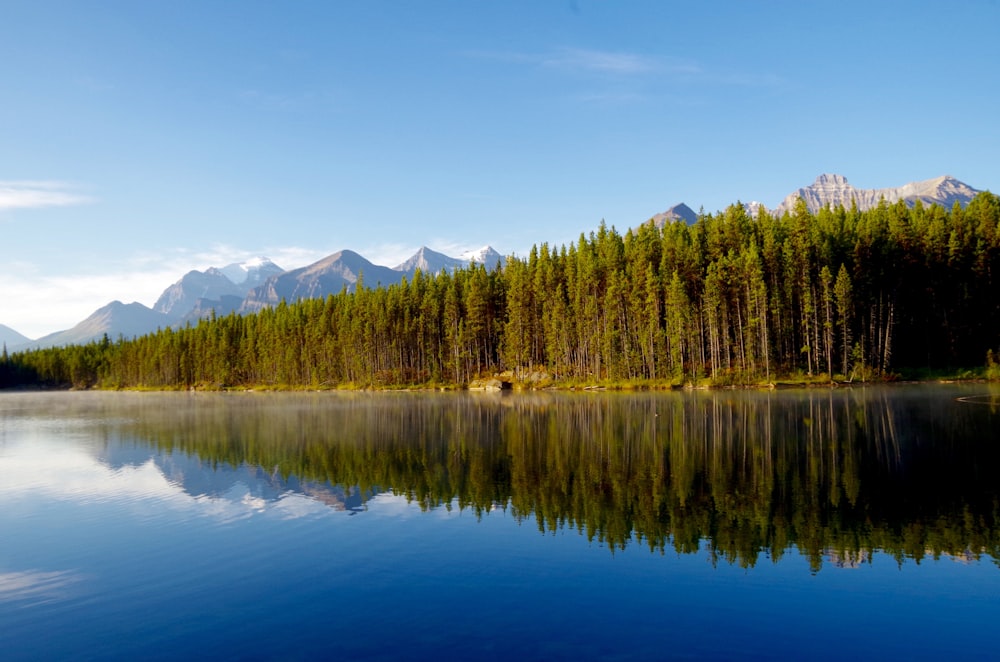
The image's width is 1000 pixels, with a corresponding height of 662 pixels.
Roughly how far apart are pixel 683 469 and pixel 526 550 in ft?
39.3

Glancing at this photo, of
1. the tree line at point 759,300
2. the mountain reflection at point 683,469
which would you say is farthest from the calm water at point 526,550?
the tree line at point 759,300

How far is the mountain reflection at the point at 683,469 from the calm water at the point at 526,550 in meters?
0.17

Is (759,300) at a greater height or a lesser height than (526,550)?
greater

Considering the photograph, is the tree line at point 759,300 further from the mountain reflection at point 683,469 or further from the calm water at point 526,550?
the calm water at point 526,550

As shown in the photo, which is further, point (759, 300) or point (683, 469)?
point (759, 300)

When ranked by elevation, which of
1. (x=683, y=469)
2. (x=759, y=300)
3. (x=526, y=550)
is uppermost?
(x=759, y=300)

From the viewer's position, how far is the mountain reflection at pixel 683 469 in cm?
1838

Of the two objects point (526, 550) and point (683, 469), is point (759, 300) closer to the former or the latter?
point (683, 469)

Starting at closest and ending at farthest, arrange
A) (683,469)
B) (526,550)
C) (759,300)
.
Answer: (526,550)
(683,469)
(759,300)

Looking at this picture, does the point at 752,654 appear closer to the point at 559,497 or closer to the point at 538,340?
the point at 559,497

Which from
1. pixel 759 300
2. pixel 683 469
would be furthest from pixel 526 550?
pixel 759 300

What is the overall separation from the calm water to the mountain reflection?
0.56 feet

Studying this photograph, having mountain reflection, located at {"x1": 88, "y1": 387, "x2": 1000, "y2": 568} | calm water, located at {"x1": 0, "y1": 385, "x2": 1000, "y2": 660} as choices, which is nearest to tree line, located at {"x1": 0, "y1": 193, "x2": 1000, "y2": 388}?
mountain reflection, located at {"x1": 88, "y1": 387, "x2": 1000, "y2": 568}

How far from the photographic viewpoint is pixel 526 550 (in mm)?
17984
